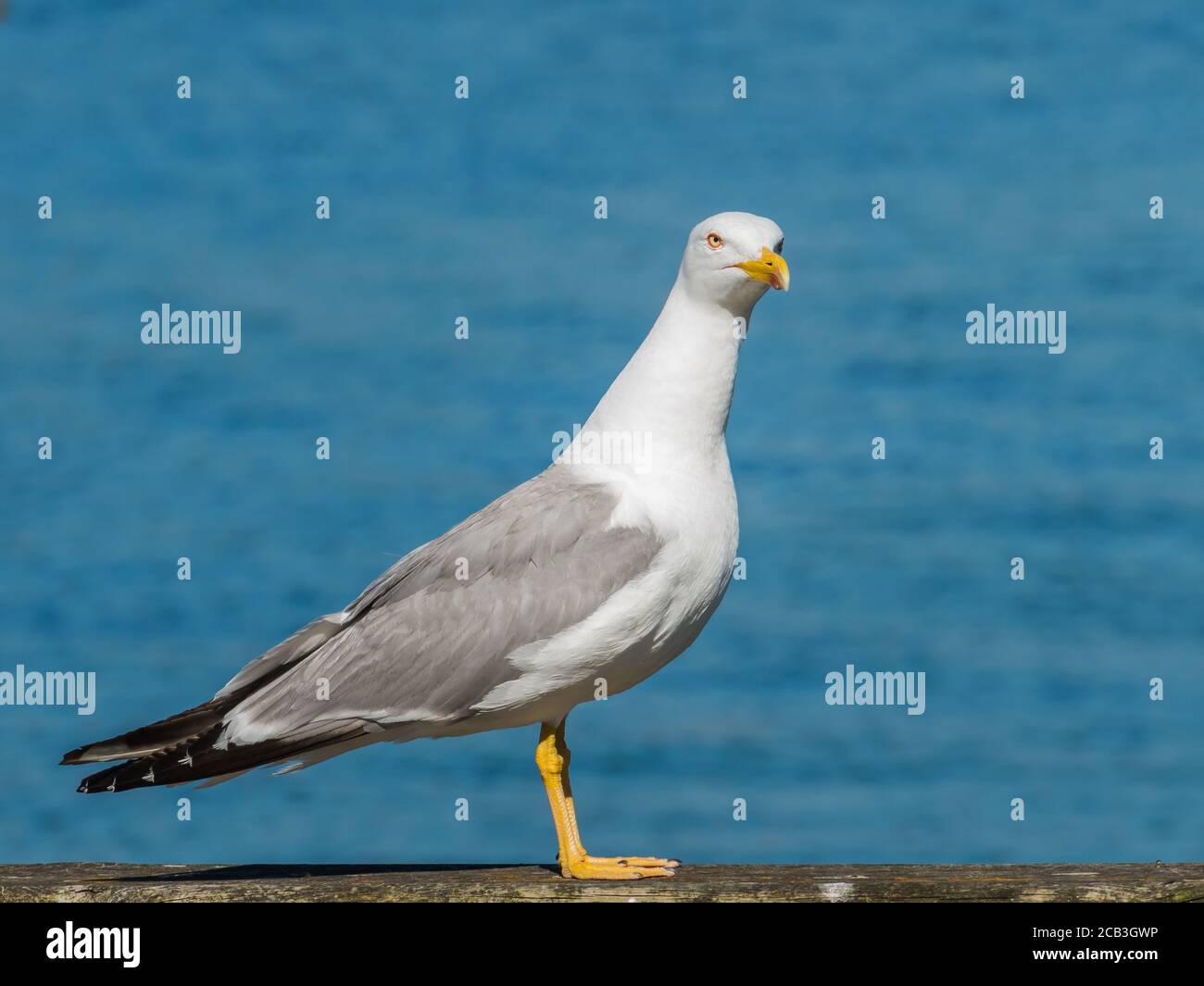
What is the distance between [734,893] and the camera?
4.67 meters

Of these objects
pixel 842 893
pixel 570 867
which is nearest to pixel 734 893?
pixel 842 893

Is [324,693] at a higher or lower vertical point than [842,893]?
higher

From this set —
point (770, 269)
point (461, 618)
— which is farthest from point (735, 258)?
point (461, 618)

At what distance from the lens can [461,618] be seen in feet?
18.9

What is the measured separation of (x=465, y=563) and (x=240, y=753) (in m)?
1.07

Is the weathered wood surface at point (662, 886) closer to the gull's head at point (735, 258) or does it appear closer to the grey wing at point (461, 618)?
the grey wing at point (461, 618)

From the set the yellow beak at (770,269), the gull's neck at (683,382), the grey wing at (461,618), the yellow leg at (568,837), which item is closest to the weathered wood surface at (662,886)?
the yellow leg at (568,837)

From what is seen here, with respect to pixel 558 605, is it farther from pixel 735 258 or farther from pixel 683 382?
pixel 735 258

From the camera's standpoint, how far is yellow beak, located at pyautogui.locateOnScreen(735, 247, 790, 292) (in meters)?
5.61

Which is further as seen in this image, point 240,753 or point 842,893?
point 240,753

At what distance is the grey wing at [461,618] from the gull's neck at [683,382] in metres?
0.30

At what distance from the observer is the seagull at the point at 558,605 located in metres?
5.46
